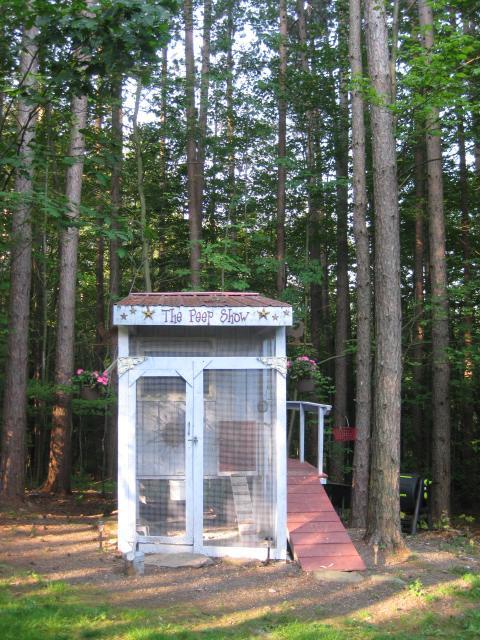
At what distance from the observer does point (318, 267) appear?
15.8 meters

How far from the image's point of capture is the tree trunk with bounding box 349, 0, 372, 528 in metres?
11.2

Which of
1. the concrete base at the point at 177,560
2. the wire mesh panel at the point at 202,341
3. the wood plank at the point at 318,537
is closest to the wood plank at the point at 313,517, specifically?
the wood plank at the point at 318,537

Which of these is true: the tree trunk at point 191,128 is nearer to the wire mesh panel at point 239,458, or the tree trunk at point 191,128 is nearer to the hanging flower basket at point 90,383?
the hanging flower basket at point 90,383

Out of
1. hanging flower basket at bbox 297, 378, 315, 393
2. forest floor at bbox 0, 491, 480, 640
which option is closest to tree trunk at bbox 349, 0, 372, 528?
hanging flower basket at bbox 297, 378, 315, 393

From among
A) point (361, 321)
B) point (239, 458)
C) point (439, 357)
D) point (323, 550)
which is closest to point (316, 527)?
point (323, 550)

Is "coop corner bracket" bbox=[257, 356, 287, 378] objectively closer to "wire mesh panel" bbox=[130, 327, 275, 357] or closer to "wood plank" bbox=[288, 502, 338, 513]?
"wire mesh panel" bbox=[130, 327, 275, 357]

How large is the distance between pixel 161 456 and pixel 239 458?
86 cm

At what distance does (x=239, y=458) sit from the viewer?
7.27 metres

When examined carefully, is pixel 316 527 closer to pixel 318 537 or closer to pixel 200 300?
pixel 318 537

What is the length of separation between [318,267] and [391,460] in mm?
8611

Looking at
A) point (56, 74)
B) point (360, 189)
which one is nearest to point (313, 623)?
point (56, 74)

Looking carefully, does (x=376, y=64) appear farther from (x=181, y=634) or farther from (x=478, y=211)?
(x=478, y=211)

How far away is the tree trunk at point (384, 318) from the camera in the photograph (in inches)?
301

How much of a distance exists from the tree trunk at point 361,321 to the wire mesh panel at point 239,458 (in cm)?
437
